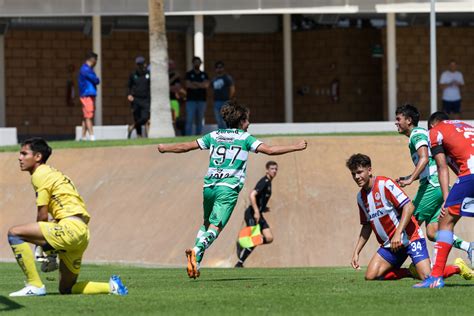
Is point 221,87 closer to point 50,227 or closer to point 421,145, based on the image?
point 421,145

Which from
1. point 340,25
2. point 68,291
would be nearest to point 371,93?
point 340,25

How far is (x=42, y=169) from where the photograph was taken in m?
11.3

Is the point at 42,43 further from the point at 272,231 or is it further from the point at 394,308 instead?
the point at 394,308

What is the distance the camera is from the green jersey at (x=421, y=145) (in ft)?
45.8

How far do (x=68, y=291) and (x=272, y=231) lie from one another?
32.3 feet

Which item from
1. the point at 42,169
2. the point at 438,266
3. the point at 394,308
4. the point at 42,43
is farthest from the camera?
the point at 42,43

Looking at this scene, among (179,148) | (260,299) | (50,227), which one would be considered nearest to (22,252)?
(50,227)

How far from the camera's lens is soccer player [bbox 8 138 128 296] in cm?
1111

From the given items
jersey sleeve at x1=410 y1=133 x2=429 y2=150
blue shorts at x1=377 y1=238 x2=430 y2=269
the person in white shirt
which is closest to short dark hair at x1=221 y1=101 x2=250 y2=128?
jersey sleeve at x1=410 y1=133 x2=429 y2=150

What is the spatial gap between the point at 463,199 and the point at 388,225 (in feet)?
4.12

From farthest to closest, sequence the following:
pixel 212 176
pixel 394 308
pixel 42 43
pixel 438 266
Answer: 1. pixel 42 43
2. pixel 212 176
3. pixel 438 266
4. pixel 394 308

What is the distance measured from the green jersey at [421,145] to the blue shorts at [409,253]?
4.05 ft

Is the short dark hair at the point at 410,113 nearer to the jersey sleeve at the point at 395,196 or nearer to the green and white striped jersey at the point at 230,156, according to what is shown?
the jersey sleeve at the point at 395,196

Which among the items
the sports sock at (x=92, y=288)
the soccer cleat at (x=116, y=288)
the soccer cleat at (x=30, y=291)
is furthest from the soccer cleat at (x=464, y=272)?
the soccer cleat at (x=30, y=291)
